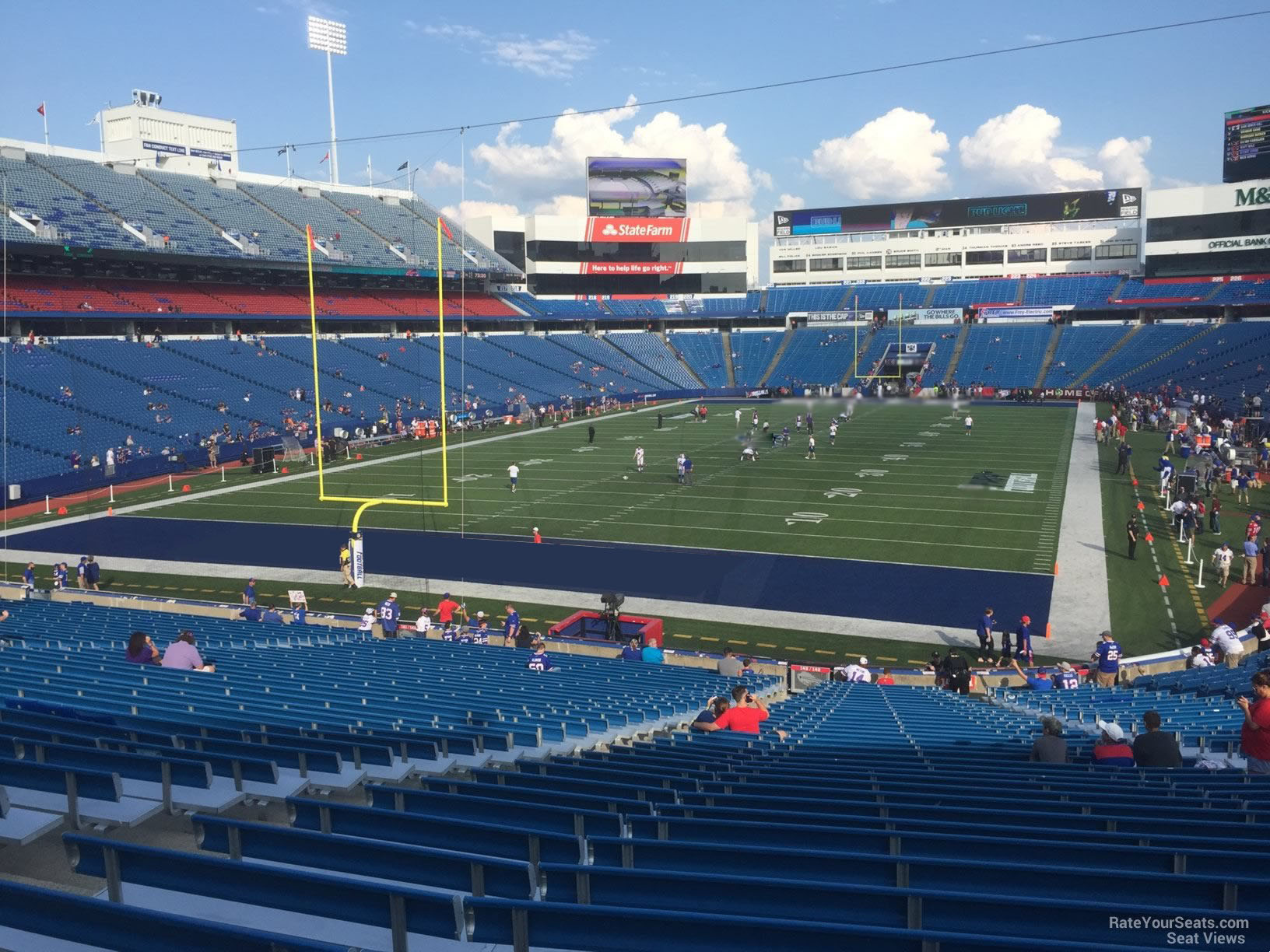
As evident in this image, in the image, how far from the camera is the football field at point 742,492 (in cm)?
2267

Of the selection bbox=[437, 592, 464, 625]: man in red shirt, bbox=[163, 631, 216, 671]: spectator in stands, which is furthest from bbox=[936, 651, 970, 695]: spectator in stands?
bbox=[163, 631, 216, 671]: spectator in stands

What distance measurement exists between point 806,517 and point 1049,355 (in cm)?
4253

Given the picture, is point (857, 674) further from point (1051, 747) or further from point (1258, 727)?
point (1258, 727)

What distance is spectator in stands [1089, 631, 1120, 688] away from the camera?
1327 cm

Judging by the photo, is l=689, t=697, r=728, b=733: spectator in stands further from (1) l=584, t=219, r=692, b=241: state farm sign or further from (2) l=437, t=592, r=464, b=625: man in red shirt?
(1) l=584, t=219, r=692, b=241: state farm sign

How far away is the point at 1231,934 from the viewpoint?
7.41 ft

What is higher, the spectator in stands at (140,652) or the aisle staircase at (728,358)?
the aisle staircase at (728,358)

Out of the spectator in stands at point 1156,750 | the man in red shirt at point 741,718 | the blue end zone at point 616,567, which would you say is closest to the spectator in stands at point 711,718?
the man in red shirt at point 741,718

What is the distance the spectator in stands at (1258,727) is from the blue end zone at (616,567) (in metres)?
10.7

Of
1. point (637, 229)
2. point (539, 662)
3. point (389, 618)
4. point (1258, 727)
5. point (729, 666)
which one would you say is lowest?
point (729, 666)

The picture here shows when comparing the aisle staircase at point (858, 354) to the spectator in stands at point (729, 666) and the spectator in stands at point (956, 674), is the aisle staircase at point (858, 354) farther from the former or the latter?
the spectator in stands at point (729, 666)

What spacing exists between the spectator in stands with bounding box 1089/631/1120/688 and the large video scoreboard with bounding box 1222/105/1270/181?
5651 cm

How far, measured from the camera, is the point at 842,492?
92.2ft

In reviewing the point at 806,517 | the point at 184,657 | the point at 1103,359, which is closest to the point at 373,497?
the point at 806,517
